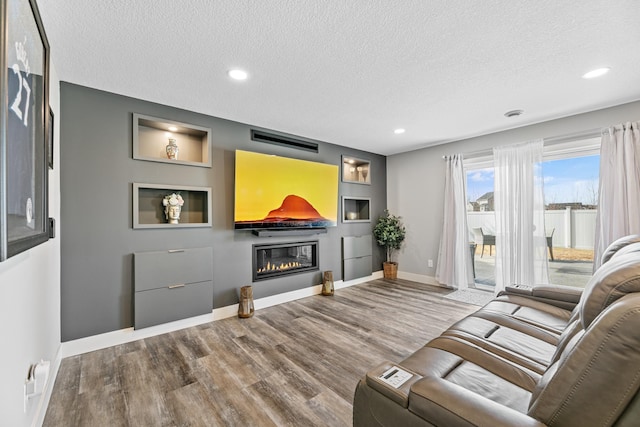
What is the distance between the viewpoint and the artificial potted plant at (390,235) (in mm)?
5168

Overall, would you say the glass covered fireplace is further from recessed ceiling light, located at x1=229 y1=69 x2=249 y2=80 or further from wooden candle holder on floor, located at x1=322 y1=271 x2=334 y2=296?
recessed ceiling light, located at x1=229 y1=69 x2=249 y2=80

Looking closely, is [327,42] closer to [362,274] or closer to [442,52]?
[442,52]

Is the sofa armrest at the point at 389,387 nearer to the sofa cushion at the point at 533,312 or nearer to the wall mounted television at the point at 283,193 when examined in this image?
the sofa cushion at the point at 533,312

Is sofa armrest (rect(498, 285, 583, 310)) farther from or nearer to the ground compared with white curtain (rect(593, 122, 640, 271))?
nearer to the ground

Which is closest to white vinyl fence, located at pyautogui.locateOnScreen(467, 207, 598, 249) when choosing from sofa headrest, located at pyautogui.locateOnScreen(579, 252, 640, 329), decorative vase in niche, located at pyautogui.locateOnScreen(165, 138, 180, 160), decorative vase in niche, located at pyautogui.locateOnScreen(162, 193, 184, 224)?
sofa headrest, located at pyautogui.locateOnScreen(579, 252, 640, 329)

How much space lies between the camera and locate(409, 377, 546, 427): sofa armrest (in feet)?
2.63

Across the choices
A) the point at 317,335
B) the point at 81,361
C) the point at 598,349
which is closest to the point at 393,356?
the point at 317,335

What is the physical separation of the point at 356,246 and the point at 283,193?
185 centimetres

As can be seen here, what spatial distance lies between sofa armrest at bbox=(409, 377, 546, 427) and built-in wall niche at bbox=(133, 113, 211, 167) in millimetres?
3087

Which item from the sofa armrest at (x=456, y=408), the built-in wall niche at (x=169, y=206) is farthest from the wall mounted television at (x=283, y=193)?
the sofa armrest at (x=456, y=408)

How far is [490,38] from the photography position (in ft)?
6.24

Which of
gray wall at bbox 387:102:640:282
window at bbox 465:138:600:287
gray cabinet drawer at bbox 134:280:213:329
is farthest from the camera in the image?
gray wall at bbox 387:102:640:282

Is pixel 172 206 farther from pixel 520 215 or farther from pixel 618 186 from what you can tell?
pixel 618 186

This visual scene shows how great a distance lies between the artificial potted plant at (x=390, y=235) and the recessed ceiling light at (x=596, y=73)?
329 cm
